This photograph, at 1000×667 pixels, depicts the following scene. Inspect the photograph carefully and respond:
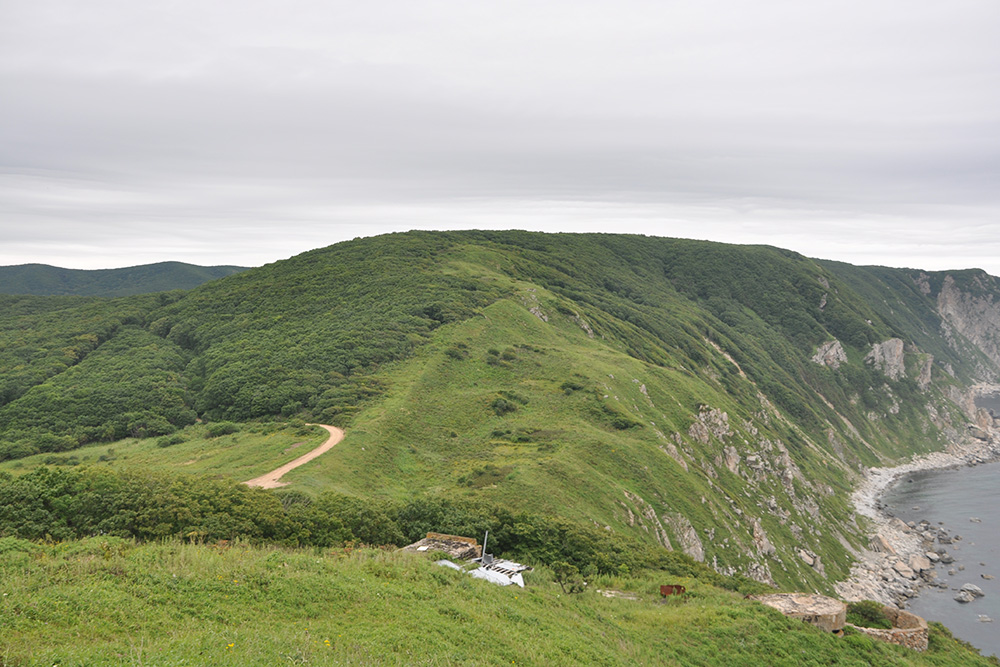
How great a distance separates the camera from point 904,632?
104 feet

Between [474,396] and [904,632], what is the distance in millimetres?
50936

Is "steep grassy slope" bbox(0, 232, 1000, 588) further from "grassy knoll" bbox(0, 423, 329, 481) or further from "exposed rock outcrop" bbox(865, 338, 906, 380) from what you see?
"exposed rock outcrop" bbox(865, 338, 906, 380)

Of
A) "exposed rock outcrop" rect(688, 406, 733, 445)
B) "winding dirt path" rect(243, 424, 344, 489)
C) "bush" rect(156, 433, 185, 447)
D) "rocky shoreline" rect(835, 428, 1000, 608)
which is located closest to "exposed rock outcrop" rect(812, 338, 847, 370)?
"rocky shoreline" rect(835, 428, 1000, 608)

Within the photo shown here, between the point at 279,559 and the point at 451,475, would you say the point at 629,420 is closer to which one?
the point at 451,475

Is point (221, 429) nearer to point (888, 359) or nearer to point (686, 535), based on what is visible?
point (686, 535)

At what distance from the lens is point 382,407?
220ft

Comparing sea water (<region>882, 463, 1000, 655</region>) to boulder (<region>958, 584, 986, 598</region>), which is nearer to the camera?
sea water (<region>882, 463, 1000, 655</region>)

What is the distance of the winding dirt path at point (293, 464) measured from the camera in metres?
44.7

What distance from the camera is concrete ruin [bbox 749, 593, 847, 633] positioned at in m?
29.8

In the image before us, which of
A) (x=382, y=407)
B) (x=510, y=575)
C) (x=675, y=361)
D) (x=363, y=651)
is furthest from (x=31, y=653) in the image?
(x=675, y=361)

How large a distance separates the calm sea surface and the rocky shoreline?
63.6 inches

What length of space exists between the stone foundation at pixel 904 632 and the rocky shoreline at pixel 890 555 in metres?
46.5

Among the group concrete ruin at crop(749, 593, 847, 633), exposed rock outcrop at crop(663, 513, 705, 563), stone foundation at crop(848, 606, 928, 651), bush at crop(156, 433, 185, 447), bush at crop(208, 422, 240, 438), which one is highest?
bush at crop(208, 422, 240, 438)

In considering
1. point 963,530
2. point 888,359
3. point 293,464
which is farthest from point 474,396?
point 888,359
